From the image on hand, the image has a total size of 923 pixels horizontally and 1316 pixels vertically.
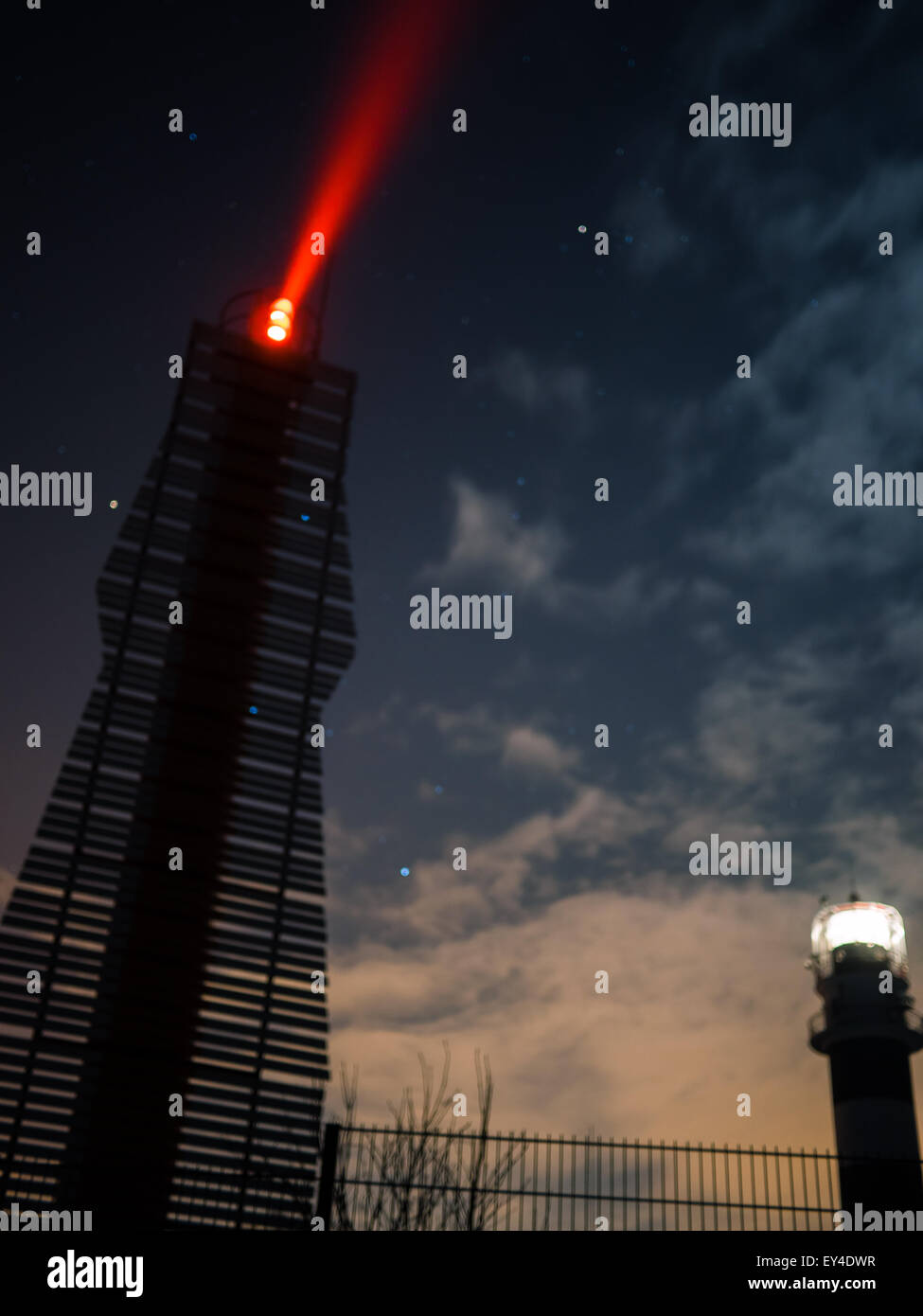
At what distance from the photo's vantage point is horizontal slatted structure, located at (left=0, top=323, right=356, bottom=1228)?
17859 mm

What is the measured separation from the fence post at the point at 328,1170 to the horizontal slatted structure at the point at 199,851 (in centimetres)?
447

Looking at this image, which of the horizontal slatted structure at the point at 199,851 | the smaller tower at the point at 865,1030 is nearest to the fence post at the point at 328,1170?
the horizontal slatted structure at the point at 199,851


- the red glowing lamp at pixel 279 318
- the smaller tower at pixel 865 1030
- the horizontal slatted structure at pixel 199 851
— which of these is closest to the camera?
the horizontal slatted structure at pixel 199 851

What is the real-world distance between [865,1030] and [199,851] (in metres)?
24.0

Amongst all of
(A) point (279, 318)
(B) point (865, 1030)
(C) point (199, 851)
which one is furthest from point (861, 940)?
(A) point (279, 318)

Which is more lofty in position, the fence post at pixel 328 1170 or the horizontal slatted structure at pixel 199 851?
the horizontal slatted structure at pixel 199 851

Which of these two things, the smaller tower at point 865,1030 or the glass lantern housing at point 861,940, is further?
the glass lantern housing at point 861,940

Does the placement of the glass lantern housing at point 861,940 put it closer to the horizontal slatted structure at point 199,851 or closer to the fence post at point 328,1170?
the horizontal slatted structure at point 199,851

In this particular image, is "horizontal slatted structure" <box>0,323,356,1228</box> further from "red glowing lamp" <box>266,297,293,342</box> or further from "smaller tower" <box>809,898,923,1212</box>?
"smaller tower" <box>809,898,923,1212</box>

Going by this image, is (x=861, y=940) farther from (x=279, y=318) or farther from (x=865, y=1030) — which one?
(x=279, y=318)

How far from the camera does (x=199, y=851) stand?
69.1ft

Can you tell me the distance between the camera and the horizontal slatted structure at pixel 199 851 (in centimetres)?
1786

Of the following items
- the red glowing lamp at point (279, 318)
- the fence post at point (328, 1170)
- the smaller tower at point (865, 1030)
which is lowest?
the fence post at point (328, 1170)
